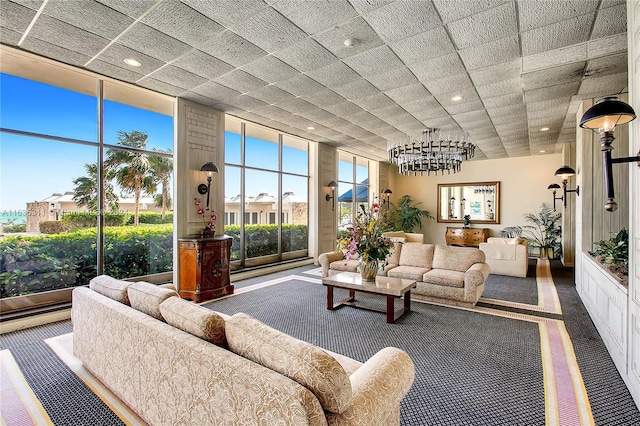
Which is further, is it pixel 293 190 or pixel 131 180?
pixel 293 190

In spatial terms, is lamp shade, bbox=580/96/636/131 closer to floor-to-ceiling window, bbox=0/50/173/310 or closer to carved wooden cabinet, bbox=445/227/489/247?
floor-to-ceiling window, bbox=0/50/173/310

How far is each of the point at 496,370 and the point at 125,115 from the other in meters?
5.49

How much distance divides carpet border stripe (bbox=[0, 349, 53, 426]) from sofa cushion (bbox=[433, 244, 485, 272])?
4802mm

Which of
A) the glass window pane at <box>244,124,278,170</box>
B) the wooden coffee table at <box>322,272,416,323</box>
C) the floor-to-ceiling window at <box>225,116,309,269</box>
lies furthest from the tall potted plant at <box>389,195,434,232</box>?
the wooden coffee table at <box>322,272,416,323</box>

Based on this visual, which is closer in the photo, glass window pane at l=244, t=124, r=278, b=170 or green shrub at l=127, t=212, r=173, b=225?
green shrub at l=127, t=212, r=173, b=225

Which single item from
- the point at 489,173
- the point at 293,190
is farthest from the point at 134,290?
the point at 489,173

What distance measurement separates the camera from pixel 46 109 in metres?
3.85

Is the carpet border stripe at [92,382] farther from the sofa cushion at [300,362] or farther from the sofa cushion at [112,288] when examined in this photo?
the sofa cushion at [300,362]

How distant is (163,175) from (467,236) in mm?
8655

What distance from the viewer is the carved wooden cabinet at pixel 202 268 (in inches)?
181

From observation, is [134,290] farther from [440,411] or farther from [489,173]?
[489,173]

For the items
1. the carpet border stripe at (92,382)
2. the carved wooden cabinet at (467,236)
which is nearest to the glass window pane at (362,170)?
the carved wooden cabinet at (467,236)

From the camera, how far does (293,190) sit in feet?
24.7

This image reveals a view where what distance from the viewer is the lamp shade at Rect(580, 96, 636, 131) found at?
2.03 m
